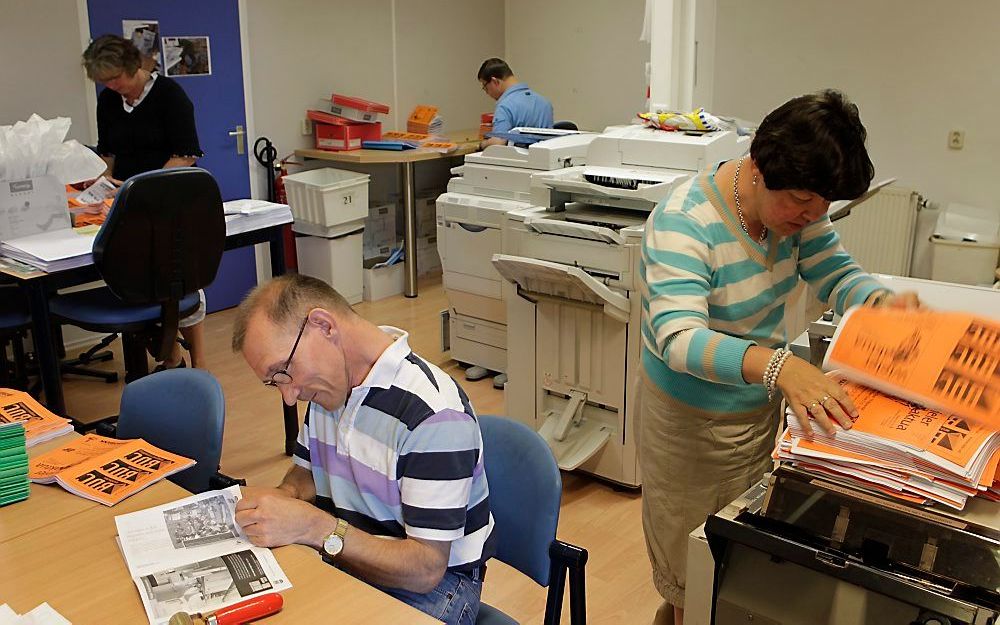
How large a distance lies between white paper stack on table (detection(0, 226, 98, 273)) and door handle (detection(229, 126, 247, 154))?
6.69 ft

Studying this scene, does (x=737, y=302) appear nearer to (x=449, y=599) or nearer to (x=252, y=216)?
(x=449, y=599)

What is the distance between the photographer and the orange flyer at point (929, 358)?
1.36 metres

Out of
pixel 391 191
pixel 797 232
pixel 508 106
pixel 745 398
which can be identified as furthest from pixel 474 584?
pixel 391 191

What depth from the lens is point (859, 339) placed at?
4.87 feet

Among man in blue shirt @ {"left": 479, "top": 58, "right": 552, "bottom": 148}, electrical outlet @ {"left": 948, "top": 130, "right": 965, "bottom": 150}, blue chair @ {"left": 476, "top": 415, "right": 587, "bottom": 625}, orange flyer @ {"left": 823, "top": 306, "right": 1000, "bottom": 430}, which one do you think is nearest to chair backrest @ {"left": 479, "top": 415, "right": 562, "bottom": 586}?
blue chair @ {"left": 476, "top": 415, "right": 587, "bottom": 625}

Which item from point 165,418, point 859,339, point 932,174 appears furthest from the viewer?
point 932,174

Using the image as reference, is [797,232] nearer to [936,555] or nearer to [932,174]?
[936,555]

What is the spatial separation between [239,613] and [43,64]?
394cm

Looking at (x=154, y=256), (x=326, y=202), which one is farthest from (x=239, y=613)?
(x=326, y=202)

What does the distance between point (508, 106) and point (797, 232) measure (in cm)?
377

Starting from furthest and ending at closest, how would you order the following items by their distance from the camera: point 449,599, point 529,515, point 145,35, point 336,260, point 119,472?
point 336,260 < point 145,35 < point 119,472 < point 529,515 < point 449,599

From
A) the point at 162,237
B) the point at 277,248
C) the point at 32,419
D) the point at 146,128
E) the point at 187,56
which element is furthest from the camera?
the point at 187,56

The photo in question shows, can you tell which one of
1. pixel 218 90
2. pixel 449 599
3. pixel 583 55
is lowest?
pixel 449 599

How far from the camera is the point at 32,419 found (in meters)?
2.22
